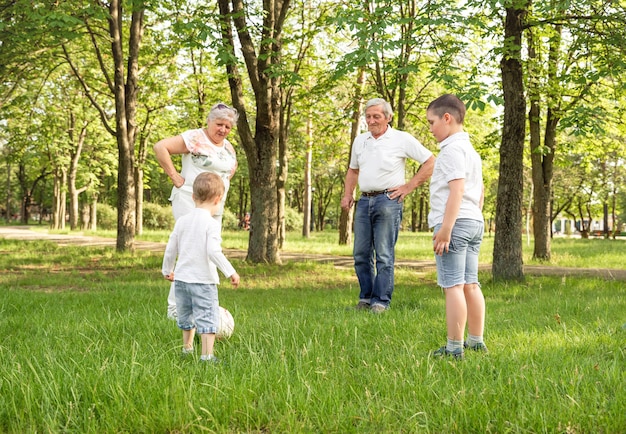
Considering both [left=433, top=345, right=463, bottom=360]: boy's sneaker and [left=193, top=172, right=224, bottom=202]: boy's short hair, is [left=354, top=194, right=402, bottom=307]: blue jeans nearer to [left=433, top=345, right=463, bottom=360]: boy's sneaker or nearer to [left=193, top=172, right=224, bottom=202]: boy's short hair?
[left=433, top=345, right=463, bottom=360]: boy's sneaker

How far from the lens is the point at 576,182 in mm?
40812

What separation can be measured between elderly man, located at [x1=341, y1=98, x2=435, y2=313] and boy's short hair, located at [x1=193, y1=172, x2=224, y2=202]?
255 centimetres

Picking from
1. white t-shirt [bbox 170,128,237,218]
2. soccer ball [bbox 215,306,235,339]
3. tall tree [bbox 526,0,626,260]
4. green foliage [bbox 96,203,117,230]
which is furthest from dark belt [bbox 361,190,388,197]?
green foliage [bbox 96,203,117,230]

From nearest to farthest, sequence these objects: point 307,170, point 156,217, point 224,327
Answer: point 224,327, point 307,170, point 156,217

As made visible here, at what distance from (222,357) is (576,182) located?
41.9 meters

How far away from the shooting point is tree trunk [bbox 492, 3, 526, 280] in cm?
947

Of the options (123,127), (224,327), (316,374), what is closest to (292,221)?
(123,127)

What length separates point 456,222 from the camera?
4070 millimetres

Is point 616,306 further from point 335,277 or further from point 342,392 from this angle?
point 335,277

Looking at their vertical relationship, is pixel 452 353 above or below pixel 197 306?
below

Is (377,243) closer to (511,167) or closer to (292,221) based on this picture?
(511,167)

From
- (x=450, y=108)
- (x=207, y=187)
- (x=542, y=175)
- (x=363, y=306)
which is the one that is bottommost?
(x=363, y=306)

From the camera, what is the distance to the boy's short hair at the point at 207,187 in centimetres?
404

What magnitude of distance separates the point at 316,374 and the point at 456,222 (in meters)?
1.51
